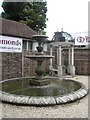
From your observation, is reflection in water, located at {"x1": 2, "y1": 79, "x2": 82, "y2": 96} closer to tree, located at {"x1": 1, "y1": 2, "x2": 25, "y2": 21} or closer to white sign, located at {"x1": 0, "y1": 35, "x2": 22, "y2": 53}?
white sign, located at {"x1": 0, "y1": 35, "x2": 22, "y2": 53}

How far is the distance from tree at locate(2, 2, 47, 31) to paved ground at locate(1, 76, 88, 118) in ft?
51.3

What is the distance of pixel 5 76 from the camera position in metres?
8.66

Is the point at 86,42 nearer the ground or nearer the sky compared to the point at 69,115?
nearer the sky

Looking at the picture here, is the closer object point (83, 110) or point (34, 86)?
point (83, 110)

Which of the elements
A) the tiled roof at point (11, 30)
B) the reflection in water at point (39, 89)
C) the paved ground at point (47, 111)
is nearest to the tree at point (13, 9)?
the tiled roof at point (11, 30)

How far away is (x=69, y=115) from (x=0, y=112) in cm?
196

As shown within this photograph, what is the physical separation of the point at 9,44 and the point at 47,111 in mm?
6006

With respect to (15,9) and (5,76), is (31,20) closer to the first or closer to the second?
(15,9)

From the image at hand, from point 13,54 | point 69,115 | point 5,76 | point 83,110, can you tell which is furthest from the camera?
point 13,54

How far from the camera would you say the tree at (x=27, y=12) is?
62.4 ft

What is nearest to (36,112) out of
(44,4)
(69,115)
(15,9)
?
(69,115)

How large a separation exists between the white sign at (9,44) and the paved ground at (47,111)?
15.9 feet

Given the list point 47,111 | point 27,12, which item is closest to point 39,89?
point 47,111

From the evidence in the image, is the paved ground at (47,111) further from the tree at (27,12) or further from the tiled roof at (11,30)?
the tree at (27,12)
